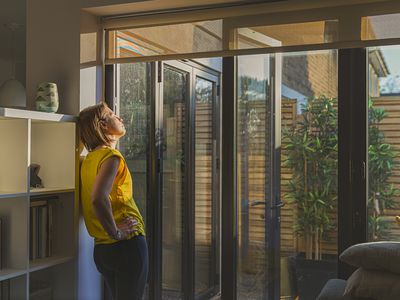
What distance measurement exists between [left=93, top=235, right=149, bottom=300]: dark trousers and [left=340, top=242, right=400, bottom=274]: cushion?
1.00 meters

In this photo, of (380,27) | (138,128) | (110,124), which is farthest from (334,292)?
(138,128)

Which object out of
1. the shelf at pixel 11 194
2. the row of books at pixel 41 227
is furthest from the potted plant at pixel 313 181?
the shelf at pixel 11 194

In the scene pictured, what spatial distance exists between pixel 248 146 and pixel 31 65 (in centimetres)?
142

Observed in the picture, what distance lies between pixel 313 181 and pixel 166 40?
119cm

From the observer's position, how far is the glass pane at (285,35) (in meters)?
2.77

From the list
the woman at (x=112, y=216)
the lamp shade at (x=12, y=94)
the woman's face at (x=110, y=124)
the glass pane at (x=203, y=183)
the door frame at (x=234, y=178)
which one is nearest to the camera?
the woman at (x=112, y=216)

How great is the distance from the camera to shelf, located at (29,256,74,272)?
9.21ft

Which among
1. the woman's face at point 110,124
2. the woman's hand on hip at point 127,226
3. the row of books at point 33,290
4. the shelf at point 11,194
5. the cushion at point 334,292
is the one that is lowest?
the row of books at point 33,290

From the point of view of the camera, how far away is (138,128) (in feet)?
12.0

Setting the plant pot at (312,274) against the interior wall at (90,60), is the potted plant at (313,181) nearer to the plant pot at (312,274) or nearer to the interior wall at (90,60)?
the plant pot at (312,274)

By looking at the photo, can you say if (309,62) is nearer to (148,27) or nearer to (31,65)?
(148,27)

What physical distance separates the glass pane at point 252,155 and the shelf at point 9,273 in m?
1.39

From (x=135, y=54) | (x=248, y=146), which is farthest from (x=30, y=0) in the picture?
(x=248, y=146)

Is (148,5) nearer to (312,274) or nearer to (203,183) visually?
(203,183)
